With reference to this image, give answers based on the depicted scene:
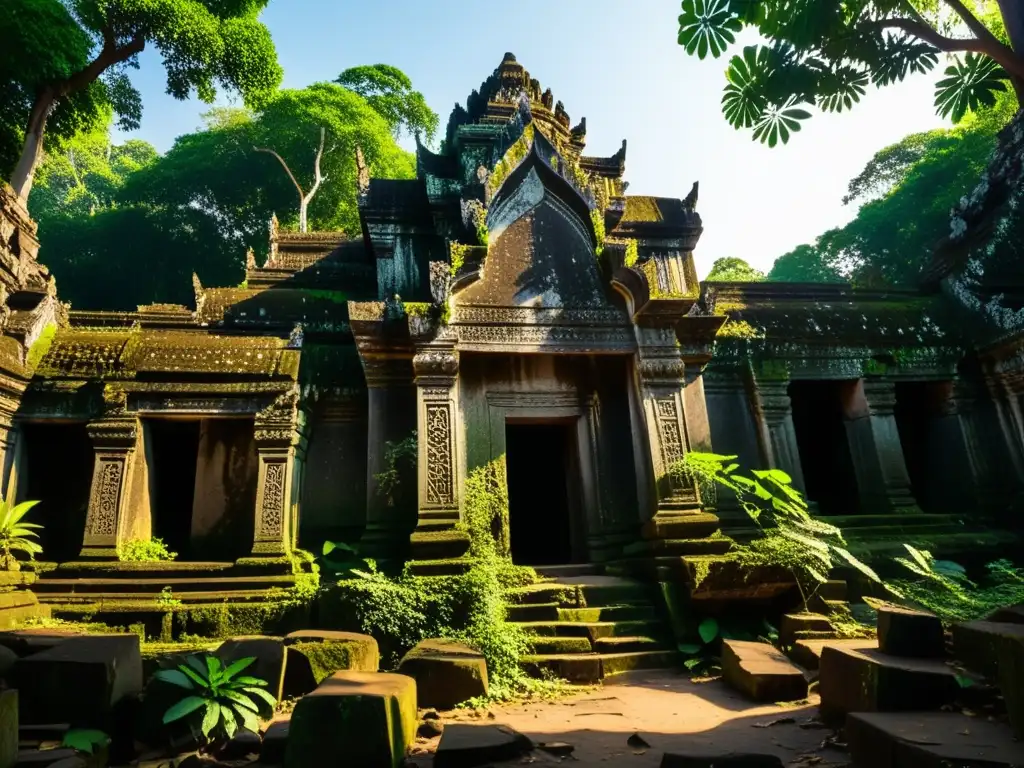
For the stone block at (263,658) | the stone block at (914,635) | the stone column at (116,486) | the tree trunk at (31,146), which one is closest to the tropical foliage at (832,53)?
the stone block at (914,635)

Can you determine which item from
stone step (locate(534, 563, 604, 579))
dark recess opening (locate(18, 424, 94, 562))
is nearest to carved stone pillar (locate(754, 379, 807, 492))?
stone step (locate(534, 563, 604, 579))

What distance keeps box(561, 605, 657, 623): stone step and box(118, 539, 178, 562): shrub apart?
16.2 ft

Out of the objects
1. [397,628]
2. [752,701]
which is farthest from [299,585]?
[752,701]

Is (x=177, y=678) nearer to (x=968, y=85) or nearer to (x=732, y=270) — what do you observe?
(x=968, y=85)

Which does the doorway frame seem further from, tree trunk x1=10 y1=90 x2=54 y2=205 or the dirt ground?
tree trunk x1=10 y1=90 x2=54 y2=205

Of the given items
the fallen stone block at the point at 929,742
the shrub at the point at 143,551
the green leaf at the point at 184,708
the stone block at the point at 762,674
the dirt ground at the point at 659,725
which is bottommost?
the dirt ground at the point at 659,725

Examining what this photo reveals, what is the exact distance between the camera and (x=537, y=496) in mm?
10531

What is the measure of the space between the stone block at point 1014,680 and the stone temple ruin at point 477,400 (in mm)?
3560

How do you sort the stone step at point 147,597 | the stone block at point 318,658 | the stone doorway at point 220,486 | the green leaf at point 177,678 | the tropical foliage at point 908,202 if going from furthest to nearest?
the tropical foliage at point 908,202
the stone doorway at point 220,486
the stone step at point 147,597
the stone block at point 318,658
the green leaf at point 177,678

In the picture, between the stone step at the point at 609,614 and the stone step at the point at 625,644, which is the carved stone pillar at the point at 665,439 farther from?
the stone step at the point at 625,644

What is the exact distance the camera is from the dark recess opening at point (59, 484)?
28.0ft

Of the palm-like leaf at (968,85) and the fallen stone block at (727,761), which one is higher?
the palm-like leaf at (968,85)

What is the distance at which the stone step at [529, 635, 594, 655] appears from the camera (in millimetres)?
5598

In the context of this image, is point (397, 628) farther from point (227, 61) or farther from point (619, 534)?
point (227, 61)
